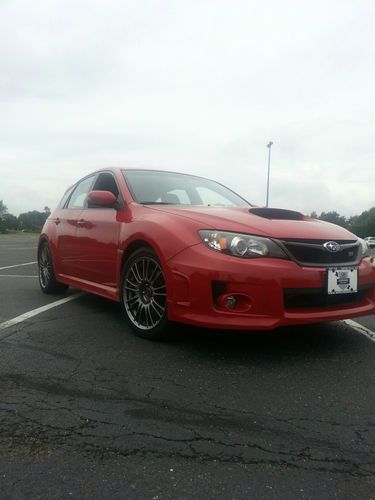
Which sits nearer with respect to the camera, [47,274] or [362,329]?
[362,329]

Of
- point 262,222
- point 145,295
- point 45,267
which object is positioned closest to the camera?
point 262,222

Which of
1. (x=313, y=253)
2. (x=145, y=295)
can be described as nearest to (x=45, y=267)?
(x=145, y=295)

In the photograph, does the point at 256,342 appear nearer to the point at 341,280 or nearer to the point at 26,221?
the point at 341,280

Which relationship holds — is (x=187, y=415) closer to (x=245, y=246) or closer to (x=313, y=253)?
(x=245, y=246)

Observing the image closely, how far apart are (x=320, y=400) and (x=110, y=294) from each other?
2.28 meters

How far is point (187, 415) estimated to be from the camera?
244cm

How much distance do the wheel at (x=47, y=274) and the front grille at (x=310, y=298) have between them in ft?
11.8

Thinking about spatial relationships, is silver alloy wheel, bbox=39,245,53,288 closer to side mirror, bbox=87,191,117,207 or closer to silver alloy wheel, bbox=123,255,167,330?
side mirror, bbox=87,191,117,207

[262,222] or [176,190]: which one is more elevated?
[176,190]

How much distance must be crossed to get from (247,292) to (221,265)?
0.84ft

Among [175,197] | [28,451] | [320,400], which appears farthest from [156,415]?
[175,197]

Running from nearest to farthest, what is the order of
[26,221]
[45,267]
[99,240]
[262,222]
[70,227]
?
[262,222] < [99,240] < [70,227] < [45,267] < [26,221]

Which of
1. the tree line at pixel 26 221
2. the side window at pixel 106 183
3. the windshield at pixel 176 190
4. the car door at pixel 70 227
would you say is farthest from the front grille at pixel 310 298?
the tree line at pixel 26 221

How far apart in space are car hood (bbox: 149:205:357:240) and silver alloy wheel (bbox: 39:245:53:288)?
261 cm
